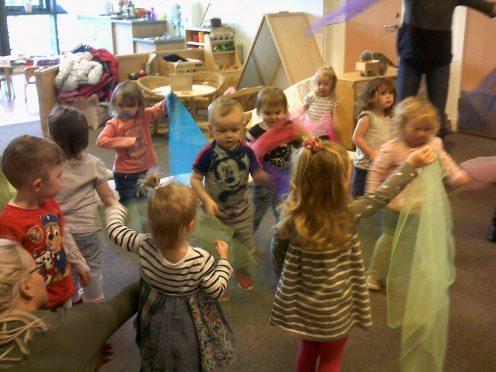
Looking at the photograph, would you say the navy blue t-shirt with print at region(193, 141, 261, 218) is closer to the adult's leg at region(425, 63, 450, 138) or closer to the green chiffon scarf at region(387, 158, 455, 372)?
the green chiffon scarf at region(387, 158, 455, 372)

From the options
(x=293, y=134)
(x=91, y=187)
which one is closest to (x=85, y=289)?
(x=91, y=187)

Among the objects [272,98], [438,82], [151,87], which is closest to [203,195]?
[272,98]

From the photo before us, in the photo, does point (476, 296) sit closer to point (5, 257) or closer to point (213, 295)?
point (213, 295)

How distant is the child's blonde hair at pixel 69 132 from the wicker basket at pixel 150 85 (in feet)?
11.3

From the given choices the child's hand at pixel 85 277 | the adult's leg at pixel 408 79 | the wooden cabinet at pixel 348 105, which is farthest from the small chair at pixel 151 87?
the child's hand at pixel 85 277

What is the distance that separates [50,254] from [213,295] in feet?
1.76

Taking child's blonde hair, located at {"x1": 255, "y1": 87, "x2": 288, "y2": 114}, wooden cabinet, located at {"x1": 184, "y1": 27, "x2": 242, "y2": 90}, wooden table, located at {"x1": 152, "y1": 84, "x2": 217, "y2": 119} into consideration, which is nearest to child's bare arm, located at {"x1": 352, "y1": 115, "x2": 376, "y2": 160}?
child's blonde hair, located at {"x1": 255, "y1": 87, "x2": 288, "y2": 114}

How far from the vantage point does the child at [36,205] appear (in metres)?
1.54

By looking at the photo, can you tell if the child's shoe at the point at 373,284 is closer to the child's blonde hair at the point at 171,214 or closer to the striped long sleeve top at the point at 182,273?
the striped long sleeve top at the point at 182,273

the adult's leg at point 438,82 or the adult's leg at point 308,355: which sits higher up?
the adult's leg at point 438,82

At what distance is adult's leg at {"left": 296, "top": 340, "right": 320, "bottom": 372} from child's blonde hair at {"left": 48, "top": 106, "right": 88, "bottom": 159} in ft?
3.62

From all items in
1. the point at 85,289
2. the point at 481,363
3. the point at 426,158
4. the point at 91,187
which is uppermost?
the point at 426,158

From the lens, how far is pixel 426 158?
5.59 feet

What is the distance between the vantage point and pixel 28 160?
1.56 metres
